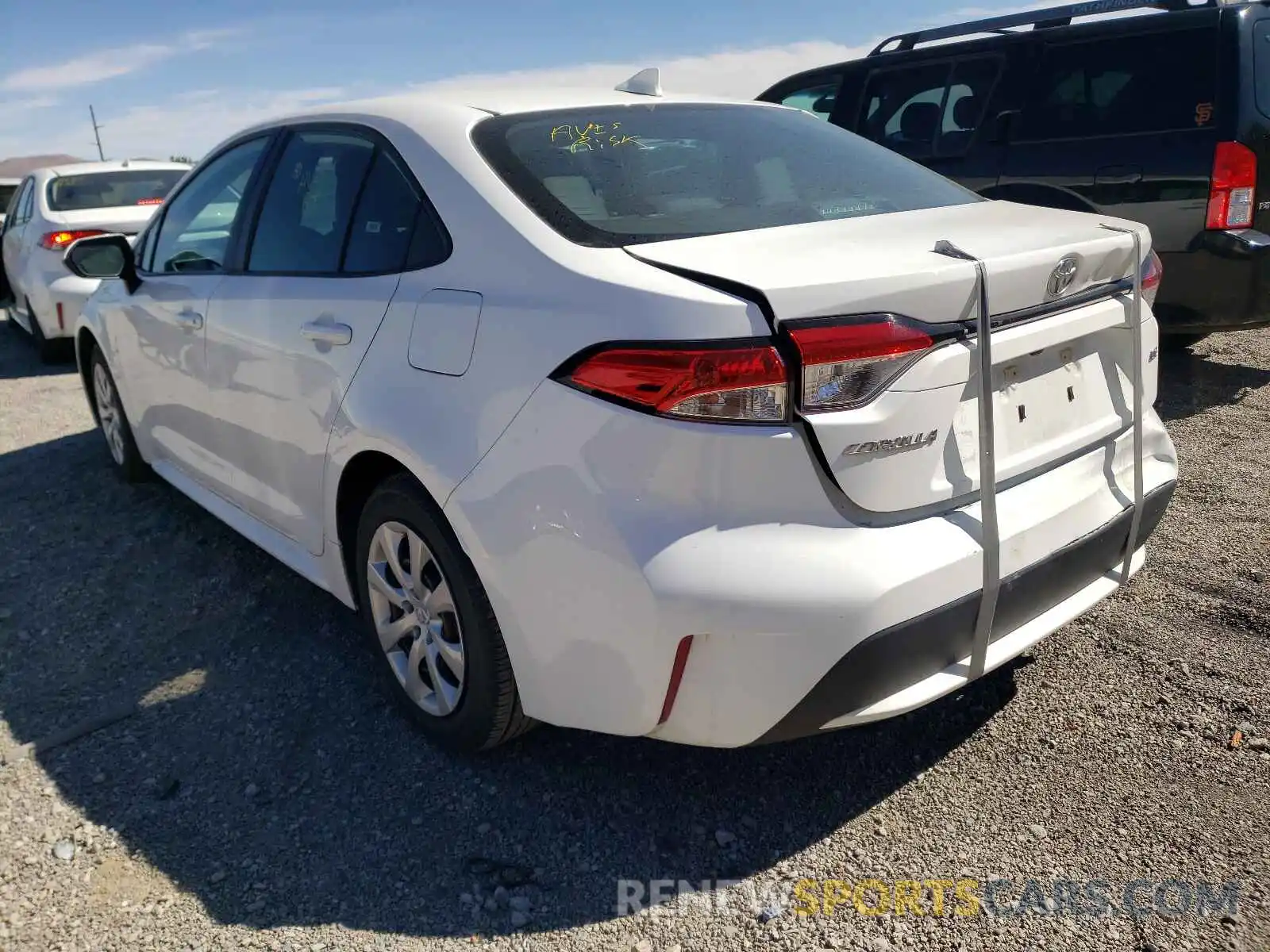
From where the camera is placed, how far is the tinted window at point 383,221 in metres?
2.61

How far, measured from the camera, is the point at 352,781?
2623 millimetres

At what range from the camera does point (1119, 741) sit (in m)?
2.59

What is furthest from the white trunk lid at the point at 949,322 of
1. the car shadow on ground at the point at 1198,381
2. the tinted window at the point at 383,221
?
the car shadow on ground at the point at 1198,381

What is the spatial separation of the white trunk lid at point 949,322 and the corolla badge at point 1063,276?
0.01 meters

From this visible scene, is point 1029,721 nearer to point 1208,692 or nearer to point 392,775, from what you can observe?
point 1208,692

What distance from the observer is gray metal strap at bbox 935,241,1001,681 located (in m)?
2.07

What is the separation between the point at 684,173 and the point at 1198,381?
433 centimetres

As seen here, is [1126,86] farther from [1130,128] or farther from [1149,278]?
[1149,278]

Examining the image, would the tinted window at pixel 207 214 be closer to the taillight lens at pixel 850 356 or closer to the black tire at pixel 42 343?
the taillight lens at pixel 850 356

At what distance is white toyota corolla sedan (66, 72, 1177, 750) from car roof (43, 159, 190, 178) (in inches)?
253

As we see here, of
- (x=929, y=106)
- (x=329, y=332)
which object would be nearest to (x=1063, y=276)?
(x=329, y=332)

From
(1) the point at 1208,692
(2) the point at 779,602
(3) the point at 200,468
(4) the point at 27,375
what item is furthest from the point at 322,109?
(4) the point at 27,375

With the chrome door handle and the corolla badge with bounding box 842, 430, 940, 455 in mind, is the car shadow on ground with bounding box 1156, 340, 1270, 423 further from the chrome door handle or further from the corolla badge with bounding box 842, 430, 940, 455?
the chrome door handle

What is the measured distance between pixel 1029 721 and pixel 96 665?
2.80m
